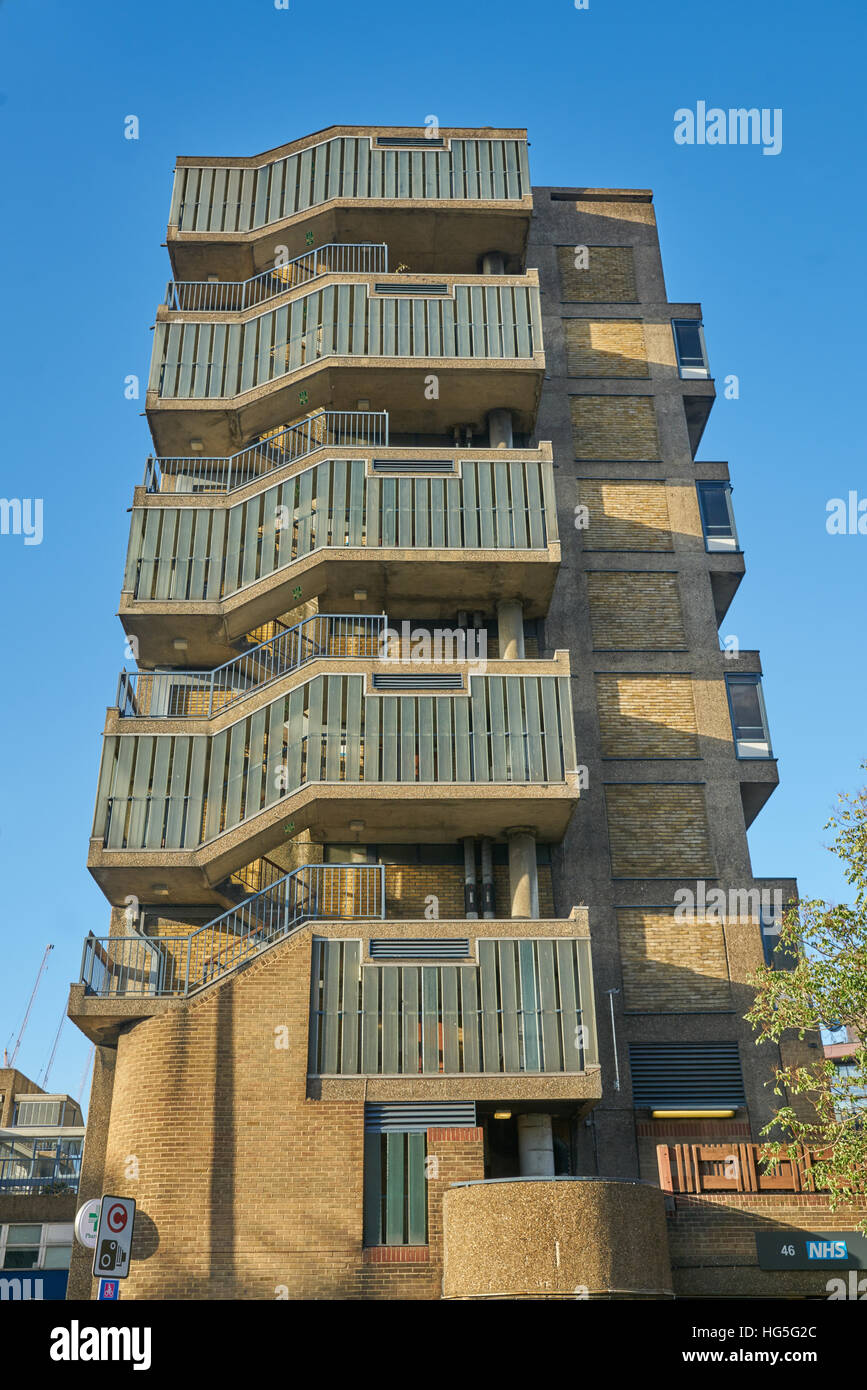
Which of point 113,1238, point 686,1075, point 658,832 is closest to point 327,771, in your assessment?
point 658,832

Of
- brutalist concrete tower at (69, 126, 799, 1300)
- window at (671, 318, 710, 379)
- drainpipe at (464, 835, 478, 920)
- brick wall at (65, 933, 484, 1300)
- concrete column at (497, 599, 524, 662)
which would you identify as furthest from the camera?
window at (671, 318, 710, 379)

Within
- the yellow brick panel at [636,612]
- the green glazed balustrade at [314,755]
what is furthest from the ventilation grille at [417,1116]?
the yellow brick panel at [636,612]

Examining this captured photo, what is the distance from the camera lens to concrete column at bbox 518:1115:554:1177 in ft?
76.8

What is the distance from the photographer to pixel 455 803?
25.7 meters

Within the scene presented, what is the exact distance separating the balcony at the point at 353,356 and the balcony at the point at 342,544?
8.61 ft

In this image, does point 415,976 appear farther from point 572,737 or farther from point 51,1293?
point 51,1293

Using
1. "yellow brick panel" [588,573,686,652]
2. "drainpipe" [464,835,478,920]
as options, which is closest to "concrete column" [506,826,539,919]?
"drainpipe" [464,835,478,920]

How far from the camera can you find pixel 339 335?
31.9m

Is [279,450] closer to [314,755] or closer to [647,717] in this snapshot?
[314,755]

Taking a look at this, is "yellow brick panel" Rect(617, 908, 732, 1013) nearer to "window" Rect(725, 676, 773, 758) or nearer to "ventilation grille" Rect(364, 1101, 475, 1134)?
"window" Rect(725, 676, 773, 758)

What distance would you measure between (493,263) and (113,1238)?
29.1m

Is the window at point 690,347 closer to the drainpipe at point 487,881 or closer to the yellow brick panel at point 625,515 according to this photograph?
the yellow brick panel at point 625,515

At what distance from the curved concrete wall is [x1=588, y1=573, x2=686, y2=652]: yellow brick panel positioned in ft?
49.7

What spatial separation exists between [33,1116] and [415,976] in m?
40.4
